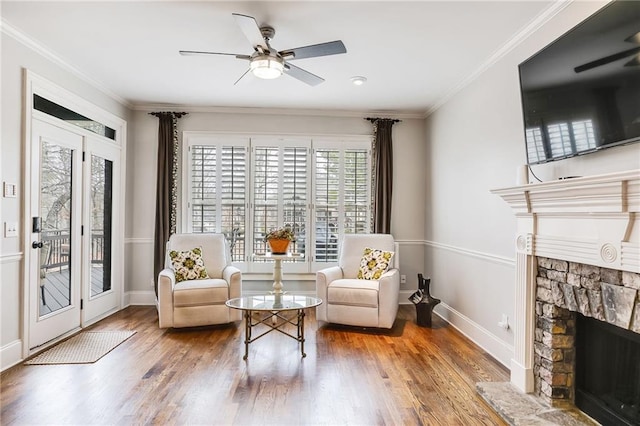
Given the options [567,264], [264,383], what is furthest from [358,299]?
[567,264]

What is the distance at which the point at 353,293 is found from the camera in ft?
13.2

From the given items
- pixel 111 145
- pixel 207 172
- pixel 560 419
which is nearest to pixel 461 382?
pixel 560 419

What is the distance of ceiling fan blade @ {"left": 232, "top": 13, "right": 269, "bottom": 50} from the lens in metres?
2.34

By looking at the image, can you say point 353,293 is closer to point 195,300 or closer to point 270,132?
point 195,300

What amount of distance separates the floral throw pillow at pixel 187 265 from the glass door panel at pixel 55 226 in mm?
1023

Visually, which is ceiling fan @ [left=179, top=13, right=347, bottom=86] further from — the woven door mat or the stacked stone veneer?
the woven door mat

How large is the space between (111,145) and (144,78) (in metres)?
1.03

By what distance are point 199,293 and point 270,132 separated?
2427 millimetres

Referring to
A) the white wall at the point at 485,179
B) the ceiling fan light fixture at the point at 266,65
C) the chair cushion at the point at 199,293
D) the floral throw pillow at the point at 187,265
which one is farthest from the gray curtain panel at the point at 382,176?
the ceiling fan light fixture at the point at 266,65

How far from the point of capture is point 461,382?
2797 mm

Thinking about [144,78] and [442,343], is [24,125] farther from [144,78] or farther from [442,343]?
[442,343]

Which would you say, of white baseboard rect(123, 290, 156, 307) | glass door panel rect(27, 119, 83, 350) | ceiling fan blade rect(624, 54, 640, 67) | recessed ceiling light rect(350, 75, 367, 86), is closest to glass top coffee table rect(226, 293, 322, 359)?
glass door panel rect(27, 119, 83, 350)

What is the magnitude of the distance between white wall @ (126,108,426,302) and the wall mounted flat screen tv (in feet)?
8.87

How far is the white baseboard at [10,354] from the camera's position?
294cm
